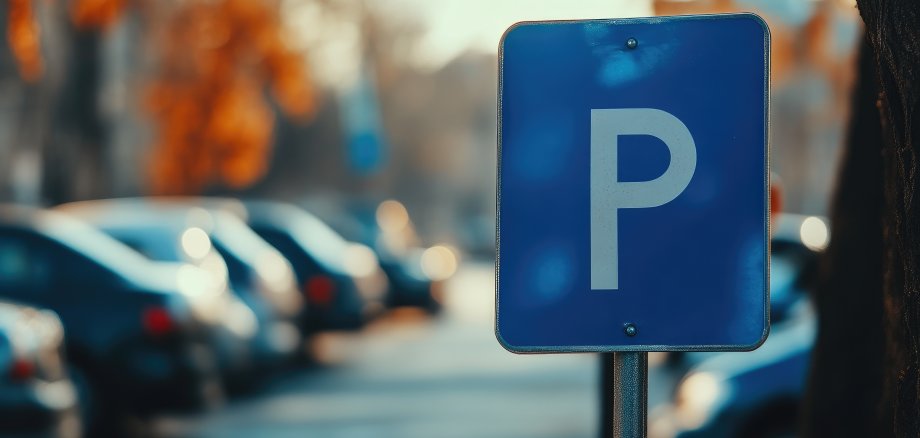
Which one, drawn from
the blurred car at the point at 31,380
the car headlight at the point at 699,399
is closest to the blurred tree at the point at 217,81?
the blurred car at the point at 31,380

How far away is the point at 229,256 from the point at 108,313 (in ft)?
13.9

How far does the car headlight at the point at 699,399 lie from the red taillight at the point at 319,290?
1055cm

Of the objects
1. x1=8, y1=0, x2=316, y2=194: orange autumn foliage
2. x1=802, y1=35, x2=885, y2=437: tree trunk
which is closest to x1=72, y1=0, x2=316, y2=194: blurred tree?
x1=8, y1=0, x2=316, y2=194: orange autumn foliage

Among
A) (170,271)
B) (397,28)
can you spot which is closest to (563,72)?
(170,271)

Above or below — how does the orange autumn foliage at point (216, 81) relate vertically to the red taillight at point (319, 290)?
above

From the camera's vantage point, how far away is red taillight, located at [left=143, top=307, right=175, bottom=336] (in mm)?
11273

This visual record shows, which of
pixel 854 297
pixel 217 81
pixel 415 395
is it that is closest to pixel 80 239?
pixel 415 395

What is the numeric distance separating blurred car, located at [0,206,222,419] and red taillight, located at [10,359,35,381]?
2.47m

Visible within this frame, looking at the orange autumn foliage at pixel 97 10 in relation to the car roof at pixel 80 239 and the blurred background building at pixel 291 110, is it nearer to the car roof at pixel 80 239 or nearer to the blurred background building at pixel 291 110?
the blurred background building at pixel 291 110

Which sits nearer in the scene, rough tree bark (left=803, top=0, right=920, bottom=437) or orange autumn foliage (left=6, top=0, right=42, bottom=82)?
rough tree bark (left=803, top=0, right=920, bottom=437)

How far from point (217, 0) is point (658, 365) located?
28.3 ft

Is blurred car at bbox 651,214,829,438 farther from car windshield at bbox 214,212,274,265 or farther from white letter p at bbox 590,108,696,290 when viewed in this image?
car windshield at bbox 214,212,274,265

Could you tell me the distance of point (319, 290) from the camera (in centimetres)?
1912

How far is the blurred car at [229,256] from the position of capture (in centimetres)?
1308
